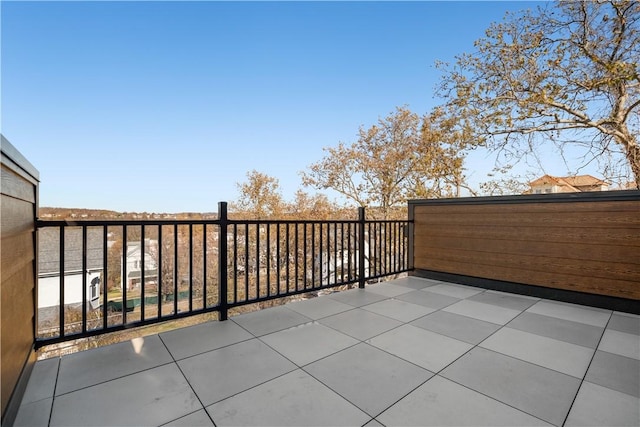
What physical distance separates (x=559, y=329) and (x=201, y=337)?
8.91ft

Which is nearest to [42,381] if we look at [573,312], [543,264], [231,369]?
[231,369]

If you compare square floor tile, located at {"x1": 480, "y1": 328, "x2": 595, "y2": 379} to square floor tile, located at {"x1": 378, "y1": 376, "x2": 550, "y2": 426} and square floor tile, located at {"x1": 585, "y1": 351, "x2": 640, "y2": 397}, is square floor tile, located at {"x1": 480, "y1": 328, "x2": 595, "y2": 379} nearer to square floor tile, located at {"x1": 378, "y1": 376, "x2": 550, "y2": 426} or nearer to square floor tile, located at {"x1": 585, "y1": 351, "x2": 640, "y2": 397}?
square floor tile, located at {"x1": 585, "y1": 351, "x2": 640, "y2": 397}

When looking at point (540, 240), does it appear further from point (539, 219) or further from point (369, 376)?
point (369, 376)

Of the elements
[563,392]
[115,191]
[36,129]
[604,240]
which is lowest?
[563,392]

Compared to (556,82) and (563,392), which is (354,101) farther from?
(563,392)

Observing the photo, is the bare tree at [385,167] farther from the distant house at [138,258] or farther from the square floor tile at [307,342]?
the square floor tile at [307,342]

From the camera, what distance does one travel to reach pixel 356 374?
1562 millimetres

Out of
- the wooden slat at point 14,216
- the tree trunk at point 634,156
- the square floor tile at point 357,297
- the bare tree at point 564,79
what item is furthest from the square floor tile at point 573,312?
the bare tree at point 564,79

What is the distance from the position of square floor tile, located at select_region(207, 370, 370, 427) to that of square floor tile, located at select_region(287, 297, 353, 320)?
105 centimetres

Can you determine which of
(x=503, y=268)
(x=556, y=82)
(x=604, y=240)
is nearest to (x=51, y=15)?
(x=503, y=268)

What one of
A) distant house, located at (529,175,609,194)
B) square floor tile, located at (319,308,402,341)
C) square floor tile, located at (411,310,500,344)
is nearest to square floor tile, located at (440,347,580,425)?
square floor tile, located at (411,310,500,344)

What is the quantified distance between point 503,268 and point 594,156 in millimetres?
4456

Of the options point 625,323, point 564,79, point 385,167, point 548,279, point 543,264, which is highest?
point 564,79

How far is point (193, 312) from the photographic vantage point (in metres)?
2.22
